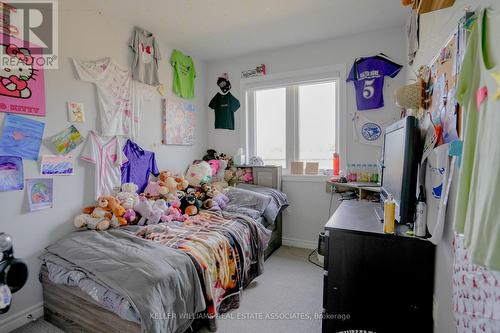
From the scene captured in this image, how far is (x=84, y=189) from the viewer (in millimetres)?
2146

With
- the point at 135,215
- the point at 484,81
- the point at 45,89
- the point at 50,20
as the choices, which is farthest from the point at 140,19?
the point at 484,81

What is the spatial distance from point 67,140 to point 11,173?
44cm

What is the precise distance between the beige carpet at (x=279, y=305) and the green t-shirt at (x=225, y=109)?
1.97m

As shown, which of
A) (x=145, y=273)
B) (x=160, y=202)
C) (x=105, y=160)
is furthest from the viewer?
(x=160, y=202)

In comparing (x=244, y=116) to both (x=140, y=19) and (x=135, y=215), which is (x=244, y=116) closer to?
(x=140, y=19)

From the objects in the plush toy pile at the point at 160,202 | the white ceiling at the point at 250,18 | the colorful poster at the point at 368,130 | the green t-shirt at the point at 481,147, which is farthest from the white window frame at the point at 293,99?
the green t-shirt at the point at 481,147

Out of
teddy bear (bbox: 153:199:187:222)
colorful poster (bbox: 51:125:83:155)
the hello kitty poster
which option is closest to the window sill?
teddy bear (bbox: 153:199:187:222)

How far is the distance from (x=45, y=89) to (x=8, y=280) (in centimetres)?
133

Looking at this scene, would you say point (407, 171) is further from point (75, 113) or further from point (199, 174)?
point (75, 113)

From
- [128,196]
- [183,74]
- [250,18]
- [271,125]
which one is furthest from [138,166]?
[250,18]

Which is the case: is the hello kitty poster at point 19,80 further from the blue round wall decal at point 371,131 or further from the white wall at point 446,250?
the blue round wall decal at point 371,131

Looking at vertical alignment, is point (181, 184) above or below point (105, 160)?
below

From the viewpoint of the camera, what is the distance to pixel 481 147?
0.60 metres

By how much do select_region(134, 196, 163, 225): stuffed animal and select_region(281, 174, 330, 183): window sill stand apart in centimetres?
165
